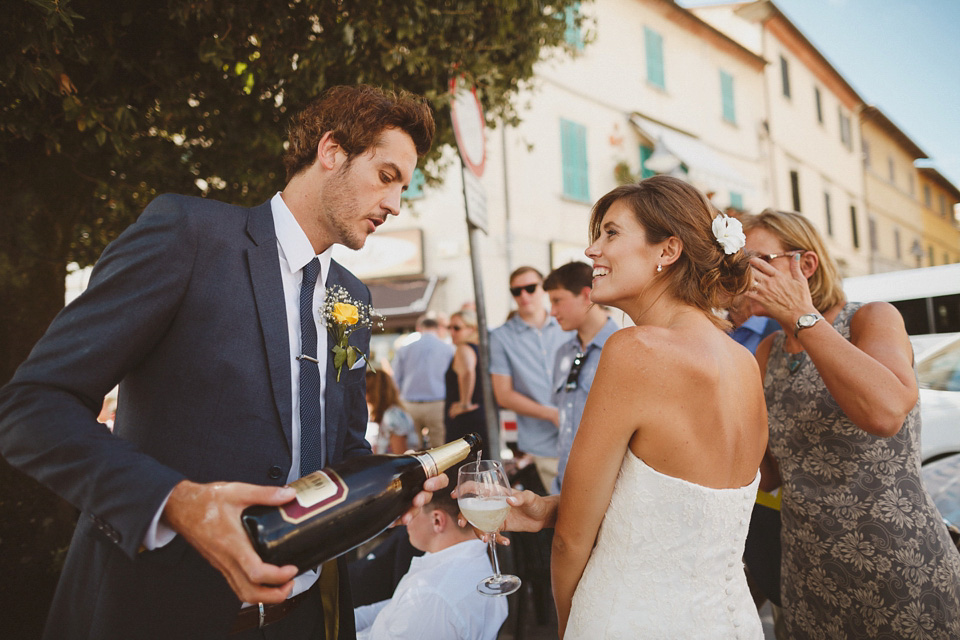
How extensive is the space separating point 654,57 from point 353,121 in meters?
16.0

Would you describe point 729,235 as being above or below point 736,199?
below

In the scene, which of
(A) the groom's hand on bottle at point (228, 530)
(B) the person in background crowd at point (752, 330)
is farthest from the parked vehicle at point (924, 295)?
(A) the groom's hand on bottle at point (228, 530)

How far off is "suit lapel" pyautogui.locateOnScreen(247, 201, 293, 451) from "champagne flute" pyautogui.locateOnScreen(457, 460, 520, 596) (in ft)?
2.01

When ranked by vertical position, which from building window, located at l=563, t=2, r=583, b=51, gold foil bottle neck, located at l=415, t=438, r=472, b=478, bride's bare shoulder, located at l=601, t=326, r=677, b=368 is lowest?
gold foil bottle neck, located at l=415, t=438, r=472, b=478

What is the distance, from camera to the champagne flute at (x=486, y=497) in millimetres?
1875

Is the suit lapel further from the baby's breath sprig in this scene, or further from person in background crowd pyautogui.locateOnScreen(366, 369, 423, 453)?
person in background crowd pyautogui.locateOnScreen(366, 369, 423, 453)

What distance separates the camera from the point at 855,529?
2.25m

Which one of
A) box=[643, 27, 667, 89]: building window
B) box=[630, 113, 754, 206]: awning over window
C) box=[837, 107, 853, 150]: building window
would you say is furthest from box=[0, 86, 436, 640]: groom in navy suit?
box=[837, 107, 853, 150]: building window

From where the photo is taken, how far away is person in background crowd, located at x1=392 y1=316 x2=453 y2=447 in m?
8.14

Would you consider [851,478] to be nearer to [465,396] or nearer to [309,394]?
[309,394]

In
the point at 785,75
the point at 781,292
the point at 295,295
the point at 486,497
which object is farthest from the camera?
the point at 785,75

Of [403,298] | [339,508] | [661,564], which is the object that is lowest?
[661,564]

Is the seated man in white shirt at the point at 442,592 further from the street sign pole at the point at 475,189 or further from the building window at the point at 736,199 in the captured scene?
the building window at the point at 736,199

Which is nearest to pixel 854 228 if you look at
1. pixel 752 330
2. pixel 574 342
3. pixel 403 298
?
pixel 403 298
